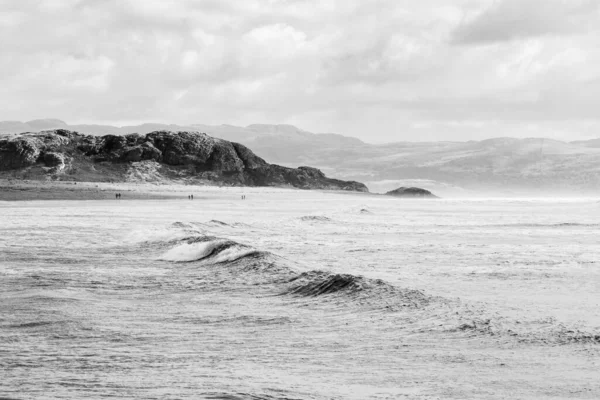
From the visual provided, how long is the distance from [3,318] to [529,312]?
9210 millimetres

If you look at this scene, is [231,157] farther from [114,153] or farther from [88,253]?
[88,253]

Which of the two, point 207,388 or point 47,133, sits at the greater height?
point 47,133

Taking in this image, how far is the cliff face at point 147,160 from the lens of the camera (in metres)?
151

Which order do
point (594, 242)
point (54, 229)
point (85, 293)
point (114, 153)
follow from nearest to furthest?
point (85, 293), point (594, 242), point (54, 229), point (114, 153)

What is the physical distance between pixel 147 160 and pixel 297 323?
156 meters

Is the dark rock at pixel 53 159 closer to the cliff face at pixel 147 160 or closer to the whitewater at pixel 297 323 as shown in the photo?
the cliff face at pixel 147 160

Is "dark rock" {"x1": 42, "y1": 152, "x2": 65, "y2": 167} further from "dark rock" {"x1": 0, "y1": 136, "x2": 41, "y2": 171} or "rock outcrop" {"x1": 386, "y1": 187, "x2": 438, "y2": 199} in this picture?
"rock outcrop" {"x1": 386, "y1": 187, "x2": 438, "y2": 199}

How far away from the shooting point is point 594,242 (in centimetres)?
3016

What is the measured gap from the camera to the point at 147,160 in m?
165

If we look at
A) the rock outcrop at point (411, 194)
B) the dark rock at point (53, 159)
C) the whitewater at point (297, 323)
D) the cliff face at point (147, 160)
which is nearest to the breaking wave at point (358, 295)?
the whitewater at point (297, 323)

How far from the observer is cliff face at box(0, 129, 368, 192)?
151 m

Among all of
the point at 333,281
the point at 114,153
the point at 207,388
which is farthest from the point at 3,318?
the point at 114,153

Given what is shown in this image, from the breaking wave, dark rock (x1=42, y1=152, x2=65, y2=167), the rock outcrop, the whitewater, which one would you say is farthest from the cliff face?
the whitewater

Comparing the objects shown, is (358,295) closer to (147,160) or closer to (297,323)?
(297,323)
